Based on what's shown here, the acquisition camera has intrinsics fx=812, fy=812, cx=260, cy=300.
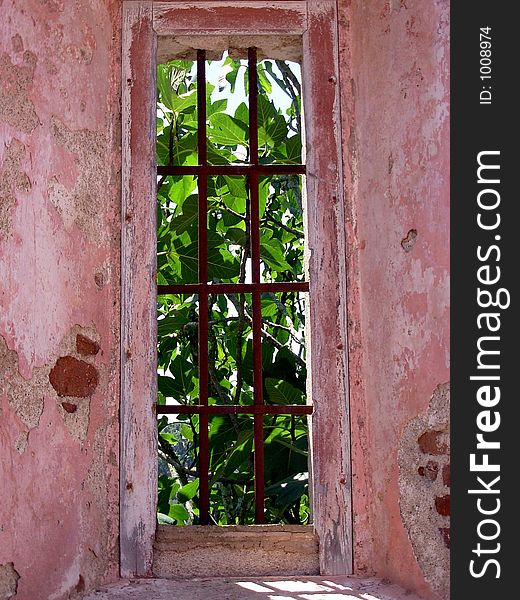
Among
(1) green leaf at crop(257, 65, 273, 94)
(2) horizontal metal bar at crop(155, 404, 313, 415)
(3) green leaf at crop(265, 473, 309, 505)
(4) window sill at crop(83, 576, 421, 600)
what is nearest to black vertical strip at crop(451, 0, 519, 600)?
(4) window sill at crop(83, 576, 421, 600)

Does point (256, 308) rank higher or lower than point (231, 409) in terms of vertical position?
higher

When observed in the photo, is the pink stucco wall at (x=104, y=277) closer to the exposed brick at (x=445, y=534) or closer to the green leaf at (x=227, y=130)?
the exposed brick at (x=445, y=534)

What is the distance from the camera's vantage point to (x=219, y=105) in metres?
3.80

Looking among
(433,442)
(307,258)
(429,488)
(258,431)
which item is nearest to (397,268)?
(307,258)

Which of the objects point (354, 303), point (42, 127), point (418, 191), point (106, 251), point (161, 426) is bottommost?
point (161, 426)

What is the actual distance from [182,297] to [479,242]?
230 cm

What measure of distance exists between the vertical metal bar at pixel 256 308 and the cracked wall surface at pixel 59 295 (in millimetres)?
478

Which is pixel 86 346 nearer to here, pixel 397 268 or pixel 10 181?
pixel 10 181

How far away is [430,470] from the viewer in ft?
7.37

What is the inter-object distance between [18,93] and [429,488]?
1.55 metres

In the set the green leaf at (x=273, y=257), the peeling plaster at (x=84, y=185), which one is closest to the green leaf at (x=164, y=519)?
the green leaf at (x=273, y=257)

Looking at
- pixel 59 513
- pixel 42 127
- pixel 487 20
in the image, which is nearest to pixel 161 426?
pixel 59 513

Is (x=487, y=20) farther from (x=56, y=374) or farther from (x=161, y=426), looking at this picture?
(x=161, y=426)

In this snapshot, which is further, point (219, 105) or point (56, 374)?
point (219, 105)
